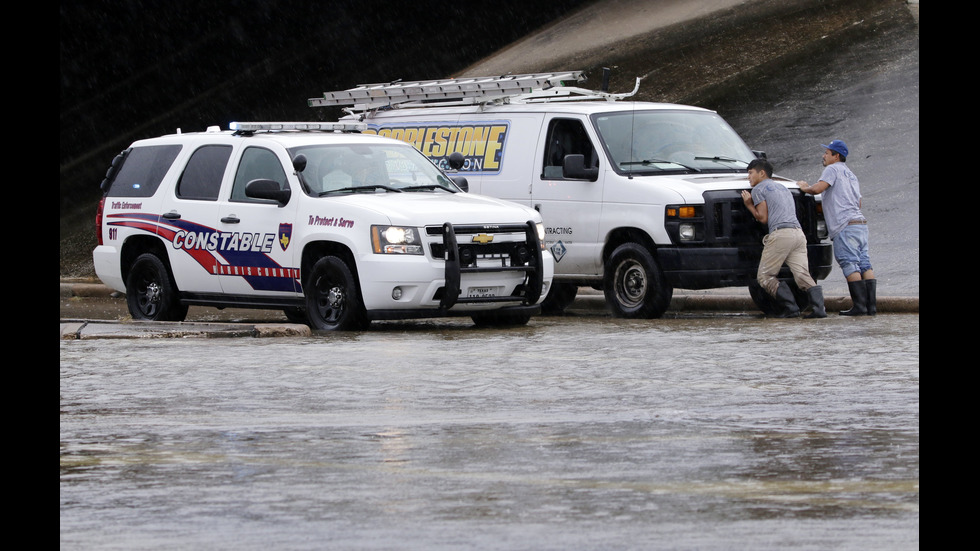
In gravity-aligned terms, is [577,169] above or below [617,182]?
above

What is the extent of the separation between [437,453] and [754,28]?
21345 mm

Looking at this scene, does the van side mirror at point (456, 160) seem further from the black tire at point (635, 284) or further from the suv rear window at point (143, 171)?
the suv rear window at point (143, 171)

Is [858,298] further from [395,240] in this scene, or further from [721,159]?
[395,240]

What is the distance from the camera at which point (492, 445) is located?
7691mm

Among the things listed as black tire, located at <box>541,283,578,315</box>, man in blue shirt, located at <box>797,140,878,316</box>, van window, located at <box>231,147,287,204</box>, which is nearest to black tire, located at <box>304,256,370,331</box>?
van window, located at <box>231,147,287,204</box>

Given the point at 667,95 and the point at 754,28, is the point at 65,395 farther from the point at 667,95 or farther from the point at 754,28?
the point at 754,28

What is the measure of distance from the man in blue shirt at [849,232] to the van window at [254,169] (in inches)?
201

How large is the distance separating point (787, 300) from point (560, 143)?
274cm

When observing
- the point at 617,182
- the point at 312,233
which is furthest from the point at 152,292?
the point at 617,182

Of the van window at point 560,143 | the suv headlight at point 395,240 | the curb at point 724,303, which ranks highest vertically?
the van window at point 560,143

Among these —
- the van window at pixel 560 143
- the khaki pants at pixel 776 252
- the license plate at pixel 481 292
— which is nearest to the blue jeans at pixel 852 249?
the khaki pants at pixel 776 252

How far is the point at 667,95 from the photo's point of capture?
25359mm

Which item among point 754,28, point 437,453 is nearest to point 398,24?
point 754,28

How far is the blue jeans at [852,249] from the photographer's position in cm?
1558
